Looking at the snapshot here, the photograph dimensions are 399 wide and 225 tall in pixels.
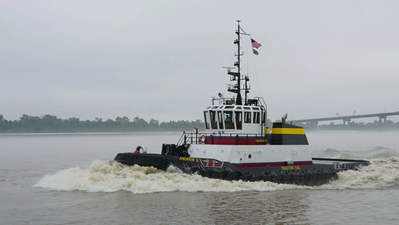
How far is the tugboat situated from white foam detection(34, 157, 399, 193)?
0.33 metres

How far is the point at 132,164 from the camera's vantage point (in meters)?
17.5

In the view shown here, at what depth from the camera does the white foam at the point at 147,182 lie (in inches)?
587

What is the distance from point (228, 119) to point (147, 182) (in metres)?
4.10

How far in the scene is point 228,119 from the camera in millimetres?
16781

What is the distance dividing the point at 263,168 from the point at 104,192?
585cm

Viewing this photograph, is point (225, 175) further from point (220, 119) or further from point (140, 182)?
point (140, 182)

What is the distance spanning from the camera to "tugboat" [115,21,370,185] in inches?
614

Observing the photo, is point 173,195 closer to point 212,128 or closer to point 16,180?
point 212,128

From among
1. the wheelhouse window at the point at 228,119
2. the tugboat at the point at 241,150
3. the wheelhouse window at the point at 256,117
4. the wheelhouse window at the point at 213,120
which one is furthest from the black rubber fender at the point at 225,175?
the wheelhouse window at the point at 256,117

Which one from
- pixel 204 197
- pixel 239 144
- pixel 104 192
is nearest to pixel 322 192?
Result: pixel 239 144

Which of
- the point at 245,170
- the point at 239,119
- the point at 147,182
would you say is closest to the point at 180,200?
the point at 147,182

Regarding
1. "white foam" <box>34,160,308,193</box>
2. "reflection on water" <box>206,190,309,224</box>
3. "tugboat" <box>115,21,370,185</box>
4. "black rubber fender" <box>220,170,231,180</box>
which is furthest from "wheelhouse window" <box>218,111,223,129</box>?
"reflection on water" <box>206,190,309,224</box>

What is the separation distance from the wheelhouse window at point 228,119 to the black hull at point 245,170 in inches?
76.8

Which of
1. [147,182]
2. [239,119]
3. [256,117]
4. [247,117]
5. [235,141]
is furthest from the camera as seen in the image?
[256,117]
